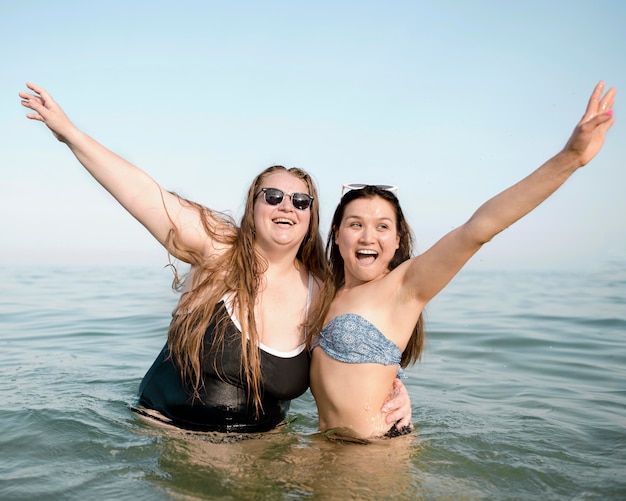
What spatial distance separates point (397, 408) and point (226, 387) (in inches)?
46.8

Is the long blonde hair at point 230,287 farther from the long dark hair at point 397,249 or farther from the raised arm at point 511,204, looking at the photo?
the raised arm at point 511,204

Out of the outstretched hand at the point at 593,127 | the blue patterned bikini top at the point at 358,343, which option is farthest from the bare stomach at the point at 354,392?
the outstretched hand at the point at 593,127

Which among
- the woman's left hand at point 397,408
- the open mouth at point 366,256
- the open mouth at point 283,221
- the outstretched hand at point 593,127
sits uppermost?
the outstretched hand at point 593,127

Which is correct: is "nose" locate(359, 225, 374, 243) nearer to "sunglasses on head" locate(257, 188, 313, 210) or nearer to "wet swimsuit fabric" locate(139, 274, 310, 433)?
"sunglasses on head" locate(257, 188, 313, 210)

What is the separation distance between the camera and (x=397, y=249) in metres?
4.59

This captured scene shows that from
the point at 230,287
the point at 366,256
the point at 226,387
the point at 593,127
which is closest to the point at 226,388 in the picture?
the point at 226,387

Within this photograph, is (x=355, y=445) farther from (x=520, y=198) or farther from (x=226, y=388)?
(x=520, y=198)

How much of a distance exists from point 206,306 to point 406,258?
4.91 feet

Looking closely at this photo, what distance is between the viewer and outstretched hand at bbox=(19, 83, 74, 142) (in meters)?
4.07

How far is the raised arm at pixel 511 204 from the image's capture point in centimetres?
A: 310

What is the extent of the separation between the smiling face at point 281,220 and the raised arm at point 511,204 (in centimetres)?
90

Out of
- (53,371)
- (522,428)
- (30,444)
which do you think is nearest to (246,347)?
(30,444)

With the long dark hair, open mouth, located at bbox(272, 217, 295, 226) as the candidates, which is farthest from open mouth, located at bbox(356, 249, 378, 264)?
open mouth, located at bbox(272, 217, 295, 226)

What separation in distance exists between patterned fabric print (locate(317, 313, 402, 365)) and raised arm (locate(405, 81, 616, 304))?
0.40m
